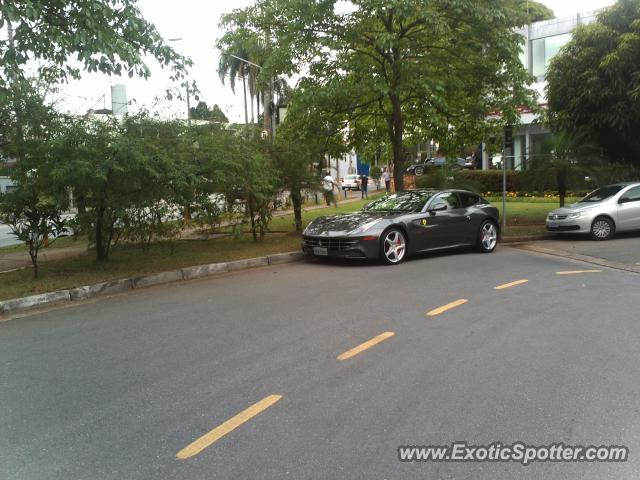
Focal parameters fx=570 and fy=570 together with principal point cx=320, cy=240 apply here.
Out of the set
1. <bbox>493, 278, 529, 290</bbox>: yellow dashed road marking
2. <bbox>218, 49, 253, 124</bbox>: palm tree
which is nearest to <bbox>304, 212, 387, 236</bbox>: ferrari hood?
<bbox>493, 278, 529, 290</bbox>: yellow dashed road marking

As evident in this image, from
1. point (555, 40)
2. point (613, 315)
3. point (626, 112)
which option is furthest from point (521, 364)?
point (555, 40)

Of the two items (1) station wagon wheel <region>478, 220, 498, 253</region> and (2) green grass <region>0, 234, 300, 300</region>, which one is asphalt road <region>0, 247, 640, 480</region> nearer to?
(2) green grass <region>0, 234, 300, 300</region>

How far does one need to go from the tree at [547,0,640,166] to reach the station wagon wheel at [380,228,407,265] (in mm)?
9132

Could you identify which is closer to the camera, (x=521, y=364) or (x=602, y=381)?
(x=602, y=381)

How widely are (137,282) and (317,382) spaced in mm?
5590

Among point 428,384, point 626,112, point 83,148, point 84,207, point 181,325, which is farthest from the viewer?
point 626,112

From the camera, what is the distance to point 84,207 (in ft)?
32.2

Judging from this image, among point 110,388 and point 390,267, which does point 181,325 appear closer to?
point 110,388

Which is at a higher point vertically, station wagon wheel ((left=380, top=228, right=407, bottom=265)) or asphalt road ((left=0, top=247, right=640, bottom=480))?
station wagon wheel ((left=380, top=228, right=407, bottom=265))

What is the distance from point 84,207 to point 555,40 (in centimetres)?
3273

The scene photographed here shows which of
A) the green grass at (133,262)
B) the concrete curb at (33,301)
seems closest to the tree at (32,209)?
the green grass at (133,262)

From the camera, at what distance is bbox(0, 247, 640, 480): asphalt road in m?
3.36

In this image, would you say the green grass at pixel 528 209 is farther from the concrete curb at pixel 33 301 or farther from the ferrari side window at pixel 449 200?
the concrete curb at pixel 33 301

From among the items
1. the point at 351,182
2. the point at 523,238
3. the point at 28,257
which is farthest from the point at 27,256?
the point at 351,182
